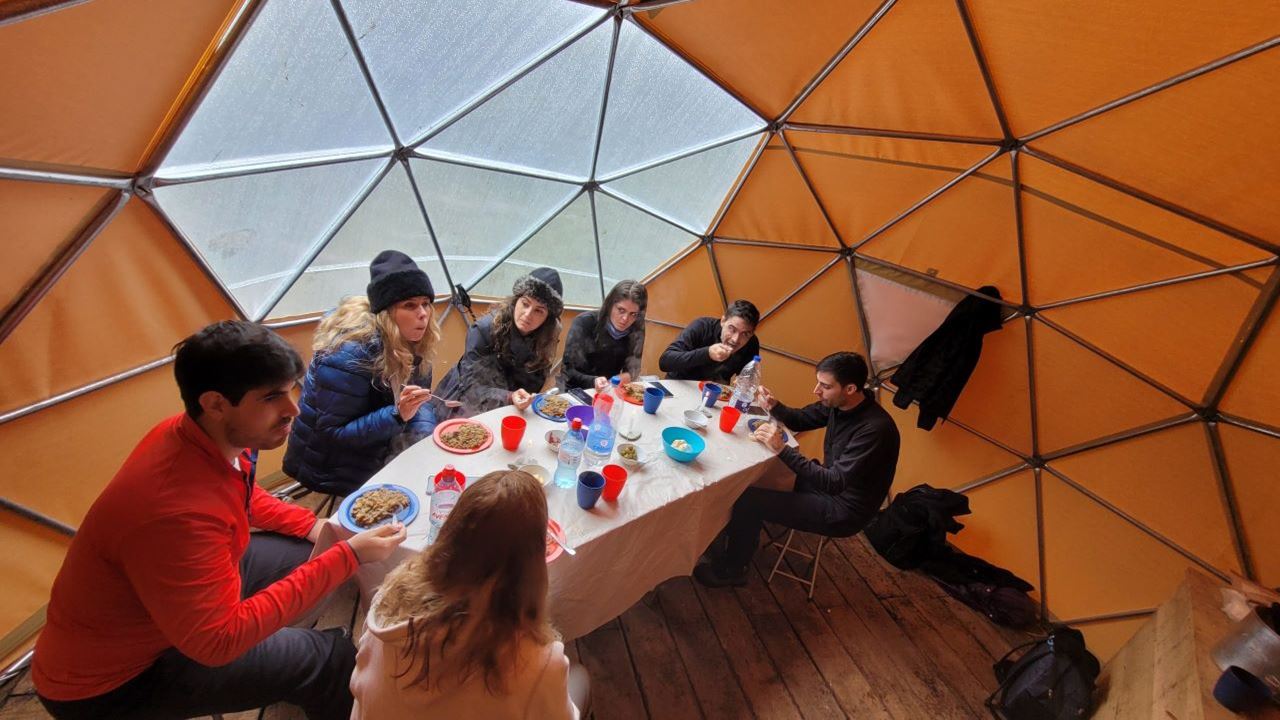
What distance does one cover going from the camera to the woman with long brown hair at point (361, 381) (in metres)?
3.34

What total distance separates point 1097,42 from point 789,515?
3.76 metres

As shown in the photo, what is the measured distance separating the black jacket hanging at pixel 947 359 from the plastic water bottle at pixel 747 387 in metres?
1.79

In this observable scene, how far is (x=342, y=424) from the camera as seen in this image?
11.3 feet

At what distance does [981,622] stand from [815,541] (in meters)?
1.72

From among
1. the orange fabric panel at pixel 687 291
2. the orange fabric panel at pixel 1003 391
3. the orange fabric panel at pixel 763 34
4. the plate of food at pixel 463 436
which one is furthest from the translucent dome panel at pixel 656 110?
the orange fabric panel at pixel 1003 391

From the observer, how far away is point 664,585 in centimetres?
446

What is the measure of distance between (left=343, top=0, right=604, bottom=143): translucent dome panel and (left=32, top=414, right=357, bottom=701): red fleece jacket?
8.93ft

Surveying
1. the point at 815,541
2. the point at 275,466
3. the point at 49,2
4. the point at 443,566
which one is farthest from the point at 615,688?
the point at 49,2

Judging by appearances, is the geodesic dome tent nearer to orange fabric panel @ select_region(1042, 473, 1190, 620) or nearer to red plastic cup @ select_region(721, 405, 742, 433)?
orange fabric panel @ select_region(1042, 473, 1190, 620)

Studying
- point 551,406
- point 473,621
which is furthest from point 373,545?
point 551,406

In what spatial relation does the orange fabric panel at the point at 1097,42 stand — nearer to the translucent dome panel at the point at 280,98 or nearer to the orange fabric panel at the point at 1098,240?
the orange fabric panel at the point at 1098,240

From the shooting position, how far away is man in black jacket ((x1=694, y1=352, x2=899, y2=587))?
3951mm

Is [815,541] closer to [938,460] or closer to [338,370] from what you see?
[938,460]

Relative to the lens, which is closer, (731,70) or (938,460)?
(731,70)
